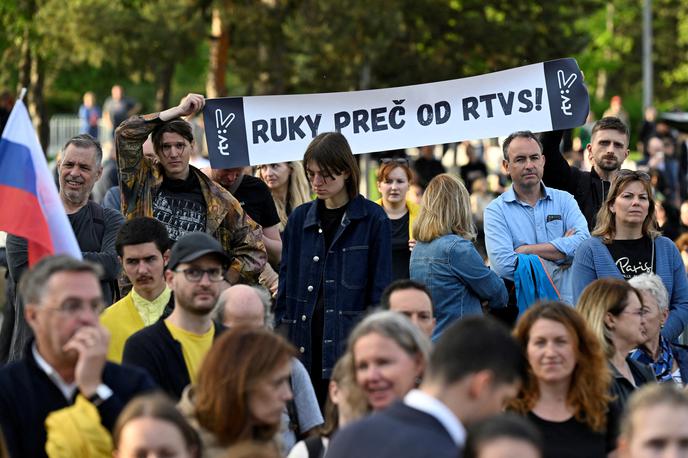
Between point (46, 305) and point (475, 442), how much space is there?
2.08 metres

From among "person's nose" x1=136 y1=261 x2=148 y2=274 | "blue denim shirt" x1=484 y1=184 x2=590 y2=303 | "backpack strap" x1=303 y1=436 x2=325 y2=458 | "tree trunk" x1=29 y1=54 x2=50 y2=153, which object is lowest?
"backpack strap" x1=303 y1=436 x2=325 y2=458

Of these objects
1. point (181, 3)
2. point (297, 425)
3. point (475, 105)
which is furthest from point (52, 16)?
point (297, 425)

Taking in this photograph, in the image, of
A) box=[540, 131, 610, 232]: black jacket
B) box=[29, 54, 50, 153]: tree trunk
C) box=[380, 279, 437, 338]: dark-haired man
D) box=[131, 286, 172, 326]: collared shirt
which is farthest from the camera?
box=[29, 54, 50, 153]: tree trunk

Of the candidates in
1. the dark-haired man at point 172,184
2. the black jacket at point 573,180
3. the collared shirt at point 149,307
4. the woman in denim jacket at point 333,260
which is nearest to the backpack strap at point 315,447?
the collared shirt at point 149,307

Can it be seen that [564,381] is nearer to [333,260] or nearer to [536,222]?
[333,260]

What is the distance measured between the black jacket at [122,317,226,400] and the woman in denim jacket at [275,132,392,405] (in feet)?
6.31

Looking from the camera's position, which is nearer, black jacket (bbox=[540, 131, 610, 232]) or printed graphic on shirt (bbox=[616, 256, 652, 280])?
printed graphic on shirt (bbox=[616, 256, 652, 280])

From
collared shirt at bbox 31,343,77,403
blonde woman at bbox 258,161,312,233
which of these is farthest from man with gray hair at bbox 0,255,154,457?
blonde woman at bbox 258,161,312,233

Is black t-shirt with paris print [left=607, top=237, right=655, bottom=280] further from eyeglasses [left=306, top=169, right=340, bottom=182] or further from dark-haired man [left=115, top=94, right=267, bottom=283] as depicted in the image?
dark-haired man [left=115, top=94, right=267, bottom=283]

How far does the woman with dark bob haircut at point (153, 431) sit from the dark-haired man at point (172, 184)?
148 inches

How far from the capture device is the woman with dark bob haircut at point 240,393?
5.88m

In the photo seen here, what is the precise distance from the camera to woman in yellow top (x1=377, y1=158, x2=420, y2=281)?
39.7 feet

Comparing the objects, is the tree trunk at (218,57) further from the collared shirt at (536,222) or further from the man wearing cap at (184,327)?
the man wearing cap at (184,327)

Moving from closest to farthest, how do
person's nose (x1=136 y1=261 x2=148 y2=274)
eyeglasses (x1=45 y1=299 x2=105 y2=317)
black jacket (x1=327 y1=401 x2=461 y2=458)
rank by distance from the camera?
black jacket (x1=327 y1=401 x2=461 y2=458) → eyeglasses (x1=45 y1=299 x2=105 y2=317) → person's nose (x1=136 y1=261 x2=148 y2=274)
